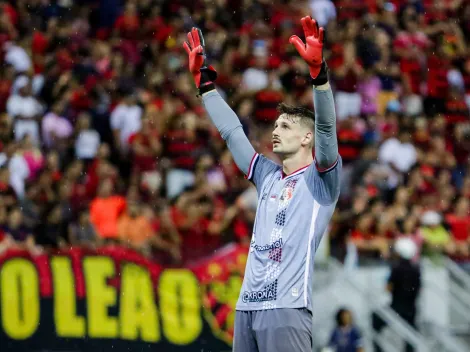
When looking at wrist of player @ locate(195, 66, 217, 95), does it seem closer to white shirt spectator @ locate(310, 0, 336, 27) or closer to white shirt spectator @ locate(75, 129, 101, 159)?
white shirt spectator @ locate(75, 129, 101, 159)

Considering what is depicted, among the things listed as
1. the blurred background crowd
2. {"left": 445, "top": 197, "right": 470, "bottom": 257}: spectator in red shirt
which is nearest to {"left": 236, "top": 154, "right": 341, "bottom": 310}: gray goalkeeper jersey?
the blurred background crowd

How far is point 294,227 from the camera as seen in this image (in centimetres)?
521

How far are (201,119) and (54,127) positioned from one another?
2080mm

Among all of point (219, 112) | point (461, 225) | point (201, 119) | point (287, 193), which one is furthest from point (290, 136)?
point (201, 119)

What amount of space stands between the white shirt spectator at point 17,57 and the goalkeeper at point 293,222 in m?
9.36

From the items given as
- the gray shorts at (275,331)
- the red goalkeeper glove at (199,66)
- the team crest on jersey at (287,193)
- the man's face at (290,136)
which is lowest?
the gray shorts at (275,331)

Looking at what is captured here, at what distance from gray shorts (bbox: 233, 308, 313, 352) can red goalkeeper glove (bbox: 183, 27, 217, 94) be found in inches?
57.6

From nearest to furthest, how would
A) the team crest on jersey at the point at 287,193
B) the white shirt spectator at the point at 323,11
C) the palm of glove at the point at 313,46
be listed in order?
the palm of glove at the point at 313,46, the team crest on jersey at the point at 287,193, the white shirt spectator at the point at 323,11

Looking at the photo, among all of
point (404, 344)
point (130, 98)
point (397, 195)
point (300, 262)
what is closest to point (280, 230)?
point (300, 262)

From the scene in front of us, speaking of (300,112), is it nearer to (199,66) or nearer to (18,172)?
(199,66)

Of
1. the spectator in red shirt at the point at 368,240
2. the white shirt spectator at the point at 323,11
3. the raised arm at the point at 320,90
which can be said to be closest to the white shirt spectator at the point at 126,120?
the spectator in red shirt at the point at 368,240

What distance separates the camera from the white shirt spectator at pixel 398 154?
1413 centimetres

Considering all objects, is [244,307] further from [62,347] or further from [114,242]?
[114,242]

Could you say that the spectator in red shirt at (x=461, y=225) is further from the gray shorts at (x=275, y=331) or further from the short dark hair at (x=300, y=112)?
the gray shorts at (x=275, y=331)
